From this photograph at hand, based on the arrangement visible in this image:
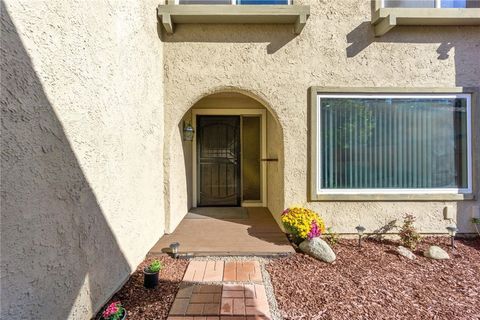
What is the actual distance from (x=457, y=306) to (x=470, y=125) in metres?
3.83

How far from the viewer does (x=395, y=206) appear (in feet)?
16.6

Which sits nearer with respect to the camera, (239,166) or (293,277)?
(293,277)

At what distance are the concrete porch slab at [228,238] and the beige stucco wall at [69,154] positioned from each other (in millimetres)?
926

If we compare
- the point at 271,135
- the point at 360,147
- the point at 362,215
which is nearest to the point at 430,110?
the point at 360,147

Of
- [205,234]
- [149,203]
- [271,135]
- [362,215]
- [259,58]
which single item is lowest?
[205,234]

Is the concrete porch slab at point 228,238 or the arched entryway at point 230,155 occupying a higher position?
the arched entryway at point 230,155

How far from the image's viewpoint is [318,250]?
4.16 m

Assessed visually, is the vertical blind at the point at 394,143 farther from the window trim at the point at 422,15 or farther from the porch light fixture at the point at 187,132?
the porch light fixture at the point at 187,132

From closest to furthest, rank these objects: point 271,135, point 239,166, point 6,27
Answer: point 6,27
point 271,135
point 239,166

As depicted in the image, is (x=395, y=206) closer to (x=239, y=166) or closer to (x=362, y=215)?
(x=362, y=215)

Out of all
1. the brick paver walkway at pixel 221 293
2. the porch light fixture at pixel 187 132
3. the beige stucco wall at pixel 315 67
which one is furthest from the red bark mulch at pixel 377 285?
the porch light fixture at pixel 187 132

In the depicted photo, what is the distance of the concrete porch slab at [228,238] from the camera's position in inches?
167

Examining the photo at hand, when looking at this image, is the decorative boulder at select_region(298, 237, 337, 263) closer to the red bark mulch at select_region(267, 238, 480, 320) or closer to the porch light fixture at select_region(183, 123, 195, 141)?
the red bark mulch at select_region(267, 238, 480, 320)

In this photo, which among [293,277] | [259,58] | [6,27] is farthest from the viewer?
[259,58]
